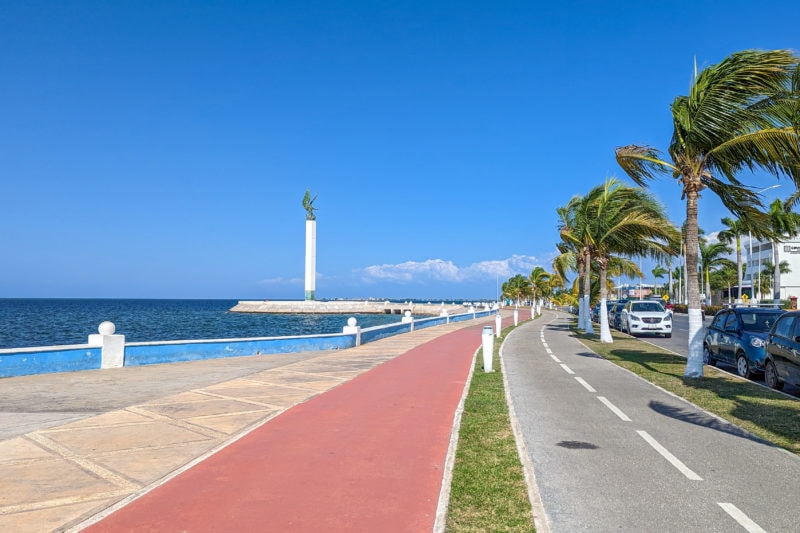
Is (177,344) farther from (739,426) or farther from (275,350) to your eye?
(739,426)

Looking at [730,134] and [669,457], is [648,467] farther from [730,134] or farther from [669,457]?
[730,134]

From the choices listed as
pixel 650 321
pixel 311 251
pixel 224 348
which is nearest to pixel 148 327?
pixel 311 251

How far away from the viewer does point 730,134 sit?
43.4 ft

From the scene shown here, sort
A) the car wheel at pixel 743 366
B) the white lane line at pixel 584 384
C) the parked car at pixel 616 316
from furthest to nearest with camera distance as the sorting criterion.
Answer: the parked car at pixel 616 316
the car wheel at pixel 743 366
the white lane line at pixel 584 384

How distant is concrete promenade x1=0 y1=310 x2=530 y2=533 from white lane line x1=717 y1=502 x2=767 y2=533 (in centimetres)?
257

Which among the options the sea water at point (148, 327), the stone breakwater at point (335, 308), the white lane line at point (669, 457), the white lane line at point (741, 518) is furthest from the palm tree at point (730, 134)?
the stone breakwater at point (335, 308)

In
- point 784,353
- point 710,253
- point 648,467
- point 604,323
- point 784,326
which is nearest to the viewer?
point 648,467

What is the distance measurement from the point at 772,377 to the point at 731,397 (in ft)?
6.01

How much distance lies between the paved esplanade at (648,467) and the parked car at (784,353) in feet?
4.14

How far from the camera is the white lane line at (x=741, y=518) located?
4678 millimetres

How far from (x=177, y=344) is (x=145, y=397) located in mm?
6399

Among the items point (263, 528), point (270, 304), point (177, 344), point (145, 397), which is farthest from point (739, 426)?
point (270, 304)

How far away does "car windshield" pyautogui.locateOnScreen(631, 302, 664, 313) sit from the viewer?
29.1 metres

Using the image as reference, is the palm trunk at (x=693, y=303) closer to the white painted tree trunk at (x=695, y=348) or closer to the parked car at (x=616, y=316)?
the white painted tree trunk at (x=695, y=348)
